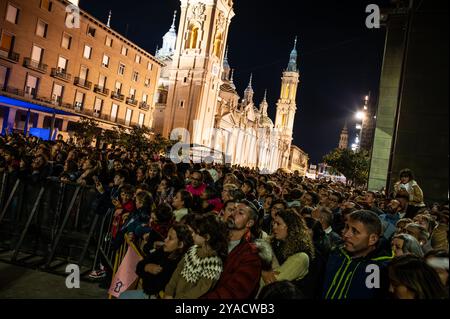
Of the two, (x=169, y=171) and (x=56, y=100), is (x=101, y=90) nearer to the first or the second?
(x=56, y=100)

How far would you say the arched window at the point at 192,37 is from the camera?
47.8 meters

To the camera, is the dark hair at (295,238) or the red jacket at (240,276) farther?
the dark hair at (295,238)

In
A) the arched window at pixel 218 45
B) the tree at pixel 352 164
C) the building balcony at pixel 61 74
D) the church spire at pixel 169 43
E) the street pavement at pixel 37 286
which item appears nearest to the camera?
the street pavement at pixel 37 286

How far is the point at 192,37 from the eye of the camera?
48.2 metres

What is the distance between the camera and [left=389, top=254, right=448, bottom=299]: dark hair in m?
2.01

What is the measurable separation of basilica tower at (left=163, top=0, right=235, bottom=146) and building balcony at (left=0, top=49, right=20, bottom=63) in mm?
21201

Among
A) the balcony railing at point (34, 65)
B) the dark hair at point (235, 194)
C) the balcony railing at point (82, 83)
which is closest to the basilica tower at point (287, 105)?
the balcony railing at point (82, 83)

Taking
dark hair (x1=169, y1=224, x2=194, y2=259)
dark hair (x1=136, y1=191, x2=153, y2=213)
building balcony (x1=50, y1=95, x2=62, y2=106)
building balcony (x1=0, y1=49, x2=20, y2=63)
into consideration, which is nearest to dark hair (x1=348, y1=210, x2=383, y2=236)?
dark hair (x1=169, y1=224, x2=194, y2=259)

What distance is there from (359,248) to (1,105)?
119 ft

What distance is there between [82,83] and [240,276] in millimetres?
39724

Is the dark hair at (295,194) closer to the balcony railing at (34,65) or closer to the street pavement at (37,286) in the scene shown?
the street pavement at (37,286)

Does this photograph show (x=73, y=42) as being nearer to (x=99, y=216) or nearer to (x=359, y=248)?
(x=99, y=216)

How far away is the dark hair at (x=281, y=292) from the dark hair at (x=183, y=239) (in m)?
1.33
